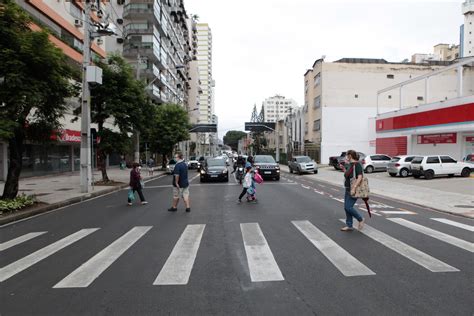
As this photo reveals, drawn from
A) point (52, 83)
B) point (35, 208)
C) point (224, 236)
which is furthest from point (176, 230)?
point (52, 83)

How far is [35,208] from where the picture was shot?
1205 centimetres

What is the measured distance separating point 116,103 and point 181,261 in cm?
1689

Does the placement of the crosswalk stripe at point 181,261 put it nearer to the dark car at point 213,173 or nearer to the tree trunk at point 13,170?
the tree trunk at point 13,170

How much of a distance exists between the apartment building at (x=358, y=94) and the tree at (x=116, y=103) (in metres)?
34.0

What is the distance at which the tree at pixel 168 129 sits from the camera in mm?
40781

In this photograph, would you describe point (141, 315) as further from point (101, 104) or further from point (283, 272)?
point (101, 104)

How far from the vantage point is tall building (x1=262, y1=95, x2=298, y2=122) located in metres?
160

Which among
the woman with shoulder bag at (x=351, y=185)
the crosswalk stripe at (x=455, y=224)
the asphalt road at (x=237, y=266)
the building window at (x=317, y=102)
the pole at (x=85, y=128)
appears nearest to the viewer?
the asphalt road at (x=237, y=266)

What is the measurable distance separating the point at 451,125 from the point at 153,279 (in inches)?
1182

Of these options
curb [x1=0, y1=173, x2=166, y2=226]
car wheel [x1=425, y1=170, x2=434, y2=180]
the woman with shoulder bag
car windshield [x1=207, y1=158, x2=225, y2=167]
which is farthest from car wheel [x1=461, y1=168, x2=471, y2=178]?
curb [x1=0, y1=173, x2=166, y2=226]

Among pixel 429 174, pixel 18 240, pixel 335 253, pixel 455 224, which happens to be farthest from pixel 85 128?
pixel 429 174

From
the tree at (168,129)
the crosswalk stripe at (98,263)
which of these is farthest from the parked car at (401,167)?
the crosswalk stripe at (98,263)

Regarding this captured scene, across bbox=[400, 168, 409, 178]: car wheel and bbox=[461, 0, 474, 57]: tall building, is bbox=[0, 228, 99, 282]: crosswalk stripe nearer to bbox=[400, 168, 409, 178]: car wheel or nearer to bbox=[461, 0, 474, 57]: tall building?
bbox=[400, 168, 409, 178]: car wheel

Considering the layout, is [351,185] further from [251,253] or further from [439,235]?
[251,253]
